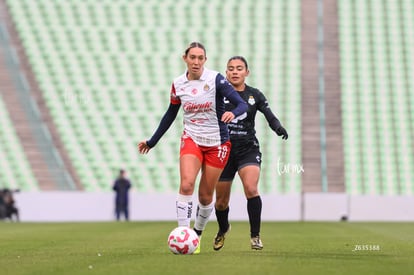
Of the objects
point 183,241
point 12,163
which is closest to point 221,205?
point 183,241

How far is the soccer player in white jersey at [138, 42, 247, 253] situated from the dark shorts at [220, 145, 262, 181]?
84cm

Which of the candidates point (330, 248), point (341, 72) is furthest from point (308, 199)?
point (330, 248)

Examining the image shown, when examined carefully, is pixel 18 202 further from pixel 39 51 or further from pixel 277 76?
pixel 277 76

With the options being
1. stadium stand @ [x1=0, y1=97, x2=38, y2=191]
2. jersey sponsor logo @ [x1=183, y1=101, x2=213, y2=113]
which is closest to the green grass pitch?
jersey sponsor logo @ [x1=183, y1=101, x2=213, y2=113]

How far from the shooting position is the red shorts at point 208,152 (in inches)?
399

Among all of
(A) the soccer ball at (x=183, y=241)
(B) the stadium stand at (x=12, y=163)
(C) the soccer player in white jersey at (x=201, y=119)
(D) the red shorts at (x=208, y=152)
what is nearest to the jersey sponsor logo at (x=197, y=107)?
(C) the soccer player in white jersey at (x=201, y=119)

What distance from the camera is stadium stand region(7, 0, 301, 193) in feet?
103

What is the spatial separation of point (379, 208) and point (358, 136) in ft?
18.6

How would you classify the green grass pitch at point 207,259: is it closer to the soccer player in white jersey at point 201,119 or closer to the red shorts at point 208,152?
the soccer player in white jersey at point 201,119

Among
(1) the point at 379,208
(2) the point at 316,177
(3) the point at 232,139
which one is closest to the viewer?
(3) the point at 232,139

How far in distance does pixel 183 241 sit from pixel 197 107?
4.97ft

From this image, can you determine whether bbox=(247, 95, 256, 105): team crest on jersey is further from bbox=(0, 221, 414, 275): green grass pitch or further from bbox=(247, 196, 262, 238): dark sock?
bbox=(0, 221, 414, 275): green grass pitch

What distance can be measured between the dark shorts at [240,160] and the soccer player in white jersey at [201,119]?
0.84 meters

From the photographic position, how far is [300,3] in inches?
1442
